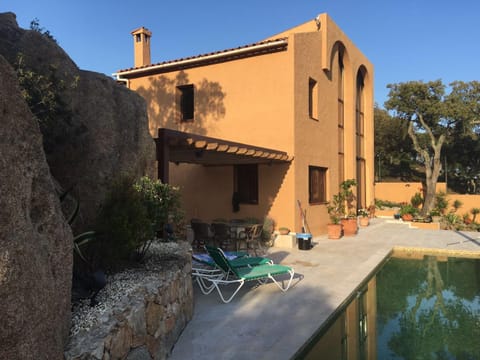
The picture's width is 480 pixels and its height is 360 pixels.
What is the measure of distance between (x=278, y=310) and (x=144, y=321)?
2743mm

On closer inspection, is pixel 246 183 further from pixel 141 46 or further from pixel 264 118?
pixel 141 46

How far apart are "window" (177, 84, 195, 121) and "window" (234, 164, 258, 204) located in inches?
158

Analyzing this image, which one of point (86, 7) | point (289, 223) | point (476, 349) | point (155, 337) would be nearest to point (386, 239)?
point (289, 223)

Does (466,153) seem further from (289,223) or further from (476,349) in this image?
(476,349)

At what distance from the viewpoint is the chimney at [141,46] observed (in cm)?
1886

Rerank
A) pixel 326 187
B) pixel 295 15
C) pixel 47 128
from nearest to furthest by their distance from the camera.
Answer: pixel 47 128 < pixel 326 187 < pixel 295 15

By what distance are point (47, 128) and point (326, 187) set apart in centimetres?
1258

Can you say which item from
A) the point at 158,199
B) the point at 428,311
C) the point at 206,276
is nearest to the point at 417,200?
the point at 428,311

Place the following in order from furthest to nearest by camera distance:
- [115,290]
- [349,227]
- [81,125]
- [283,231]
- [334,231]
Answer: [349,227]
[334,231]
[283,231]
[81,125]
[115,290]

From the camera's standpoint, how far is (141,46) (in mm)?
18891

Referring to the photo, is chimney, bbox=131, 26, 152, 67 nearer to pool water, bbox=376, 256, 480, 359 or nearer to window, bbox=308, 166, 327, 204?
window, bbox=308, 166, 327, 204

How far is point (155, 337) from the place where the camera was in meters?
4.21

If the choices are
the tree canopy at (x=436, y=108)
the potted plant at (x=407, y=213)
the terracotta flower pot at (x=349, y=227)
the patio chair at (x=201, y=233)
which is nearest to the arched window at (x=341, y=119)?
the terracotta flower pot at (x=349, y=227)

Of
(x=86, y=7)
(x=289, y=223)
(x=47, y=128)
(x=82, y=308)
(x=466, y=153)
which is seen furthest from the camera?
(x=466, y=153)
